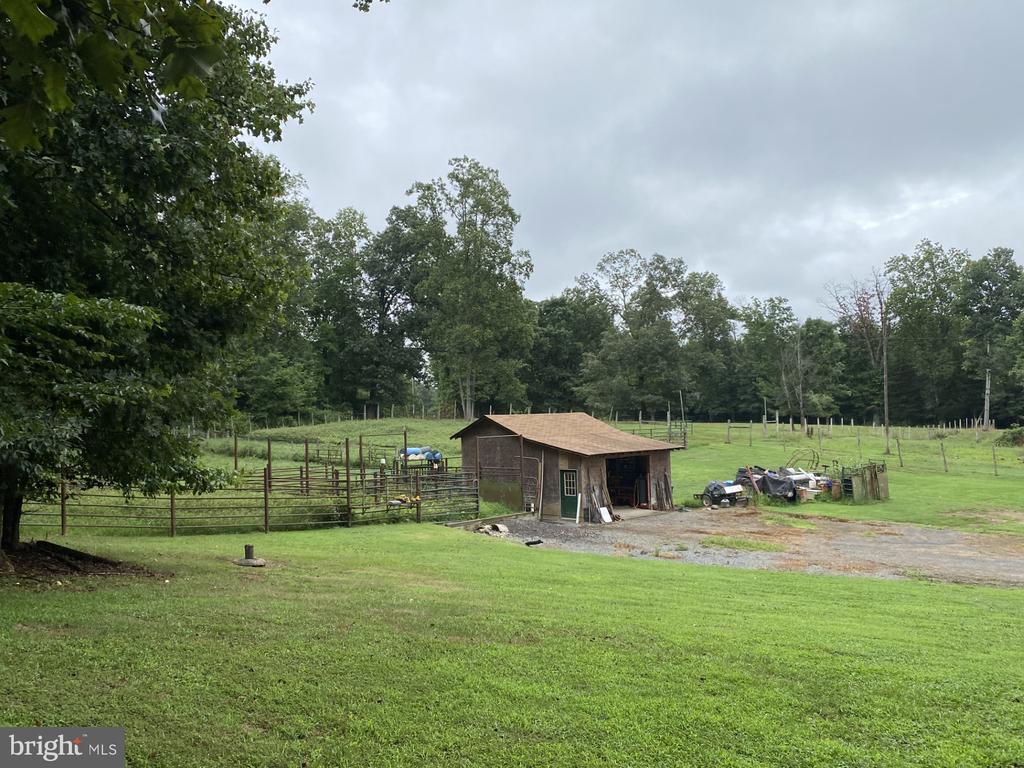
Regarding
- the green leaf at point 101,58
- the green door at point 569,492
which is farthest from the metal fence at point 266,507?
the green leaf at point 101,58

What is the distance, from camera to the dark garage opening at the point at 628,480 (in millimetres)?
29359

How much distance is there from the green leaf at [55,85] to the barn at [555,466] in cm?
2107

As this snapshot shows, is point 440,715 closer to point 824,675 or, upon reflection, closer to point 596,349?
point 824,675

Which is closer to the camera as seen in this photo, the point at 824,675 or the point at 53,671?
the point at 53,671

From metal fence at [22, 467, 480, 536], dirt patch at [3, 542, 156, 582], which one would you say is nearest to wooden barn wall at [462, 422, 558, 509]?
metal fence at [22, 467, 480, 536]

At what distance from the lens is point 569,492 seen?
25359 millimetres

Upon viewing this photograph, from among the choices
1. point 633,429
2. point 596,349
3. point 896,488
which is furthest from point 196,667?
point 596,349

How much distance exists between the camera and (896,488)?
3162cm

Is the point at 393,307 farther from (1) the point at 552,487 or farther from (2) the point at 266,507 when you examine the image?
(2) the point at 266,507

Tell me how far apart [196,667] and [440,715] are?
1.95 m

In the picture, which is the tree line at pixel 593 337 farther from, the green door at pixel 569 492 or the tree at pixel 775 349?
the green door at pixel 569 492

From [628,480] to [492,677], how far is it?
26.0 m

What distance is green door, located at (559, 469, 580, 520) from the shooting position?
25.1 m

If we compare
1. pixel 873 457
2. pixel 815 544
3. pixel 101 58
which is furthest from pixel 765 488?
pixel 101 58
